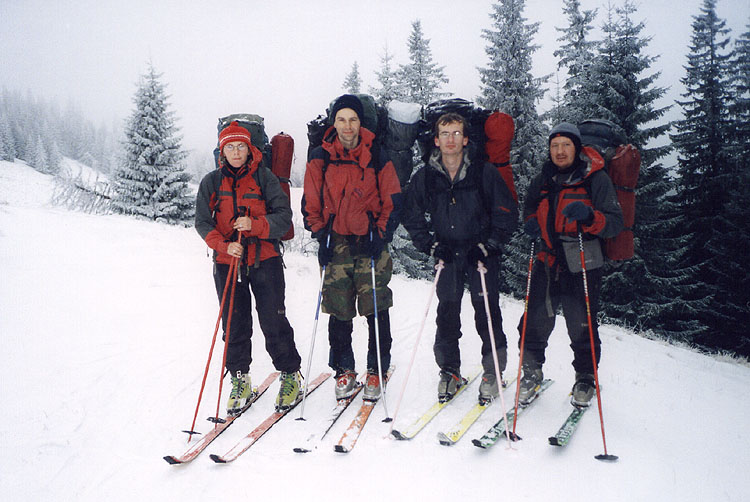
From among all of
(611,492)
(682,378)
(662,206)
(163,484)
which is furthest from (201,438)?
(662,206)

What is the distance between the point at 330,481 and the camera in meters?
3.11

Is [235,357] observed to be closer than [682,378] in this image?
Yes

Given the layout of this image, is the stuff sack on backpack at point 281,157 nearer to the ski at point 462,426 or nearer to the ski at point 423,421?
the ski at point 423,421

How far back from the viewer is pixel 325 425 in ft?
12.7

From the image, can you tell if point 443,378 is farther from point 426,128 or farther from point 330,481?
point 426,128

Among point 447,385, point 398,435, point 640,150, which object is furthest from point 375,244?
point 640,150

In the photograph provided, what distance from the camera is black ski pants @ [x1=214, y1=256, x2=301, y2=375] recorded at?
412 cm

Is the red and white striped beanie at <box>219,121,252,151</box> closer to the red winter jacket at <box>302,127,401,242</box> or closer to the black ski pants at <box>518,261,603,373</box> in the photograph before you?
the red winter jacket at <box>302,127,401,242</box>

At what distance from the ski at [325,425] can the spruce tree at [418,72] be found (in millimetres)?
16515

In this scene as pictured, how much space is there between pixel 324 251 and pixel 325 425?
1.66 metres

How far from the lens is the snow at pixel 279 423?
3.06m

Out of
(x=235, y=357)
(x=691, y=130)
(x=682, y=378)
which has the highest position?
(x=691, y=130)

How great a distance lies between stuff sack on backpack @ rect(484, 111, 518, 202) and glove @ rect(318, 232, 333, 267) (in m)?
1.86

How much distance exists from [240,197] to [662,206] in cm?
1528
